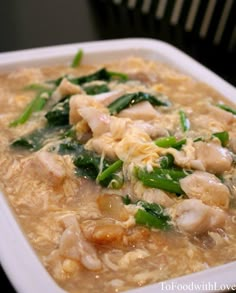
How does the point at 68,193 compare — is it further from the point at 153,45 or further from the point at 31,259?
the point at 153,45

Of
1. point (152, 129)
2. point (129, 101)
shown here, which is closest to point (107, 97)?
point (129, 101)

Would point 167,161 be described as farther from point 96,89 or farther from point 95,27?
point 95,27

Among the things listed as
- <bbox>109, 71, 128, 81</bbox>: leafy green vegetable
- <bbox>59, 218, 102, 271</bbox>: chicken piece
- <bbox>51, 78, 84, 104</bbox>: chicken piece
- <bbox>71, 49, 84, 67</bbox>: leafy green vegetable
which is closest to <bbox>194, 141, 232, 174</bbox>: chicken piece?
<bbox>59, 218, 102, 271</bbox>: chicken piece

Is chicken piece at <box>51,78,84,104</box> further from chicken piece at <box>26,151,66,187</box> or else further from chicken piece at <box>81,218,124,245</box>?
chicken piece at <box>81,218,124,245</box>

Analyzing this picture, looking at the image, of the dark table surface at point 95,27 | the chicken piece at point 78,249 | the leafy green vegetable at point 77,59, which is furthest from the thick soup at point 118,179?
the dark table surface at point 95,27

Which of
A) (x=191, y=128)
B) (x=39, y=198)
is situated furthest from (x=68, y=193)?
(x=191, y=128)

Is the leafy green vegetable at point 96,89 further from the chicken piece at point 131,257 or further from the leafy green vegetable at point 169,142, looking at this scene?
the chicken piece at point 131,257
